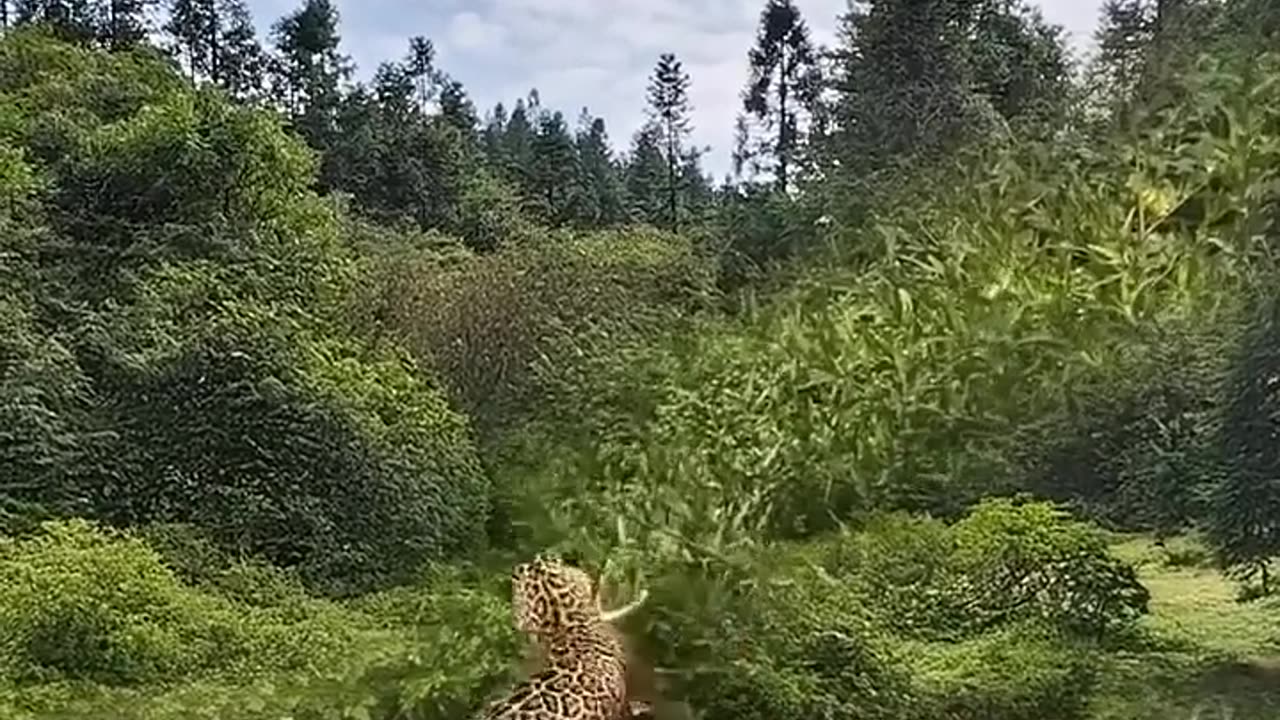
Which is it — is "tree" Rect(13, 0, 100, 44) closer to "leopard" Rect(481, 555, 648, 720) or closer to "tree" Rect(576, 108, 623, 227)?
"tree" Rect(576, 108, 623, 227)

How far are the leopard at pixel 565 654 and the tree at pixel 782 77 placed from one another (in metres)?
0.73

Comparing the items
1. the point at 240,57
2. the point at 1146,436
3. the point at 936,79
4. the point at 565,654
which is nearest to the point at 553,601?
the point at 565,654

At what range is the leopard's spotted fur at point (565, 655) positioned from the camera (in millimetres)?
1462

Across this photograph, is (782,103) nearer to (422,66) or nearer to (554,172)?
(554,172)

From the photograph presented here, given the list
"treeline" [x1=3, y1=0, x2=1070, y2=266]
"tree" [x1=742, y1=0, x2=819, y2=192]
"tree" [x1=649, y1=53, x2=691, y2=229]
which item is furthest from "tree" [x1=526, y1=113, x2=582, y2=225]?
"tree" [x1=742, y1=0, x2=819, y2=192]

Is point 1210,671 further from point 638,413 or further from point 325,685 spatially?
point 325,685

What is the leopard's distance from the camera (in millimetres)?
1463

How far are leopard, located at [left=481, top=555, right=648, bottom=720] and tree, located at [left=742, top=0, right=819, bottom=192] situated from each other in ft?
2.38

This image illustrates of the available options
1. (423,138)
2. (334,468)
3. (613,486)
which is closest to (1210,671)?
(613,486)

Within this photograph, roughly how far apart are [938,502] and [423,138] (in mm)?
972

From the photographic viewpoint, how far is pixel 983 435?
1734 mm

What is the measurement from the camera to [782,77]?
2100 millimetres

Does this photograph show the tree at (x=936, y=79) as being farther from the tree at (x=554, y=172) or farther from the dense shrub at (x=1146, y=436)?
the tree at (x=554, y=172)

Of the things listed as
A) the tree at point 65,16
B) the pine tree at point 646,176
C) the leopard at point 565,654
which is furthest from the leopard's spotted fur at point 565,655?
the tree at point 65,16
